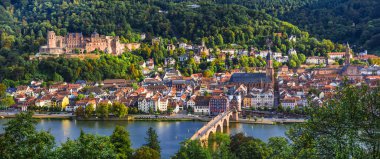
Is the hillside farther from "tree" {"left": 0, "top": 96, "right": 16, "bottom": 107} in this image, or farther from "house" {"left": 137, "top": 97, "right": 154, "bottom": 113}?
"tree" {"left": 0, "top": 96, "right": 16, "bottom": 107}

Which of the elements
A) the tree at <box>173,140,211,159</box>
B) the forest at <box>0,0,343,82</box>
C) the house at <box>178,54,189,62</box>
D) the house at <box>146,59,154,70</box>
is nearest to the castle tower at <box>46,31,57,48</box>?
the forest at <box>0,0,343,82</box>

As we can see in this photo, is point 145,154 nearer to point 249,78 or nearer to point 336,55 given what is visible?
point 249,78

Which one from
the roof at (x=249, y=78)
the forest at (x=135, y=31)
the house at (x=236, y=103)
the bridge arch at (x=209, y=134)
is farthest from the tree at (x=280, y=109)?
the forest at (x=135, y=31)

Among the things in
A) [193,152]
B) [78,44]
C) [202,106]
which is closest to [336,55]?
[202,106]

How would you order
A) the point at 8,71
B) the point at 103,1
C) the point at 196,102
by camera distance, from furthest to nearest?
the point at 103,1 < the point at 8,71 < the point at 196,102

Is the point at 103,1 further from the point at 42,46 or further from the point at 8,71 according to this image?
the point at 8,71

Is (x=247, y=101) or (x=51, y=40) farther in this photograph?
(x=51, y=40)

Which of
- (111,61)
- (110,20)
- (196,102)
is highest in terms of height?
(110,20)

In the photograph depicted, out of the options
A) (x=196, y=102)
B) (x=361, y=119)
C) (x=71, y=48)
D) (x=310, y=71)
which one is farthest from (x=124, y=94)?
(x=361, y=119)
